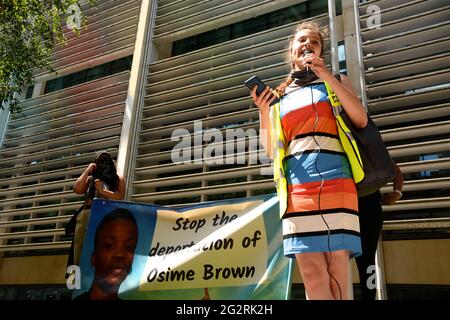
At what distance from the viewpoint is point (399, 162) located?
361 cm

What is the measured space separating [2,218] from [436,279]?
610 centimetres

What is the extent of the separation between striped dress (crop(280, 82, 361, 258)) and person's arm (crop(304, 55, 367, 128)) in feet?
0.28

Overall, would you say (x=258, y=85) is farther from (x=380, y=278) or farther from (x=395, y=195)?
(x=380, y=278)

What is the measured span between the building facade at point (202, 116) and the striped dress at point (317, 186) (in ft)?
7.11

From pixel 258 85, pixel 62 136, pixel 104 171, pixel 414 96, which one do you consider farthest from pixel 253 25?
pixel 258 85

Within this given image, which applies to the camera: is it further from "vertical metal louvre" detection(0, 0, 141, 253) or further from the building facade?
"vertical metal louvre" detection(0, 0, 141, 253)

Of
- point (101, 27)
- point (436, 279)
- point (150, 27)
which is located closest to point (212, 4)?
point (150, 27)

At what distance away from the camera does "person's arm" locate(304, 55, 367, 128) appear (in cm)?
153

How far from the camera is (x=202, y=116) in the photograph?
4.95 metres

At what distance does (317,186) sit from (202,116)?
3.62 meters

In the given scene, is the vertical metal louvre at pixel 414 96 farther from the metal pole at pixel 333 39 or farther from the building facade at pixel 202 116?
the metal pole at pixel 333 39

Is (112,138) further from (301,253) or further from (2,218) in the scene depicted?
(301,253)

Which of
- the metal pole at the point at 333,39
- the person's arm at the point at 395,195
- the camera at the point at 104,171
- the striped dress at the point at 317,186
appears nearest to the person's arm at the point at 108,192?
the camera at the point at 104,171

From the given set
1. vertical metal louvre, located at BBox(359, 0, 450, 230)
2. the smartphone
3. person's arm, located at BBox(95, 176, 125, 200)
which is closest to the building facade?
vertical metal louvre, located at BBox(359, 0, 450, 230)
